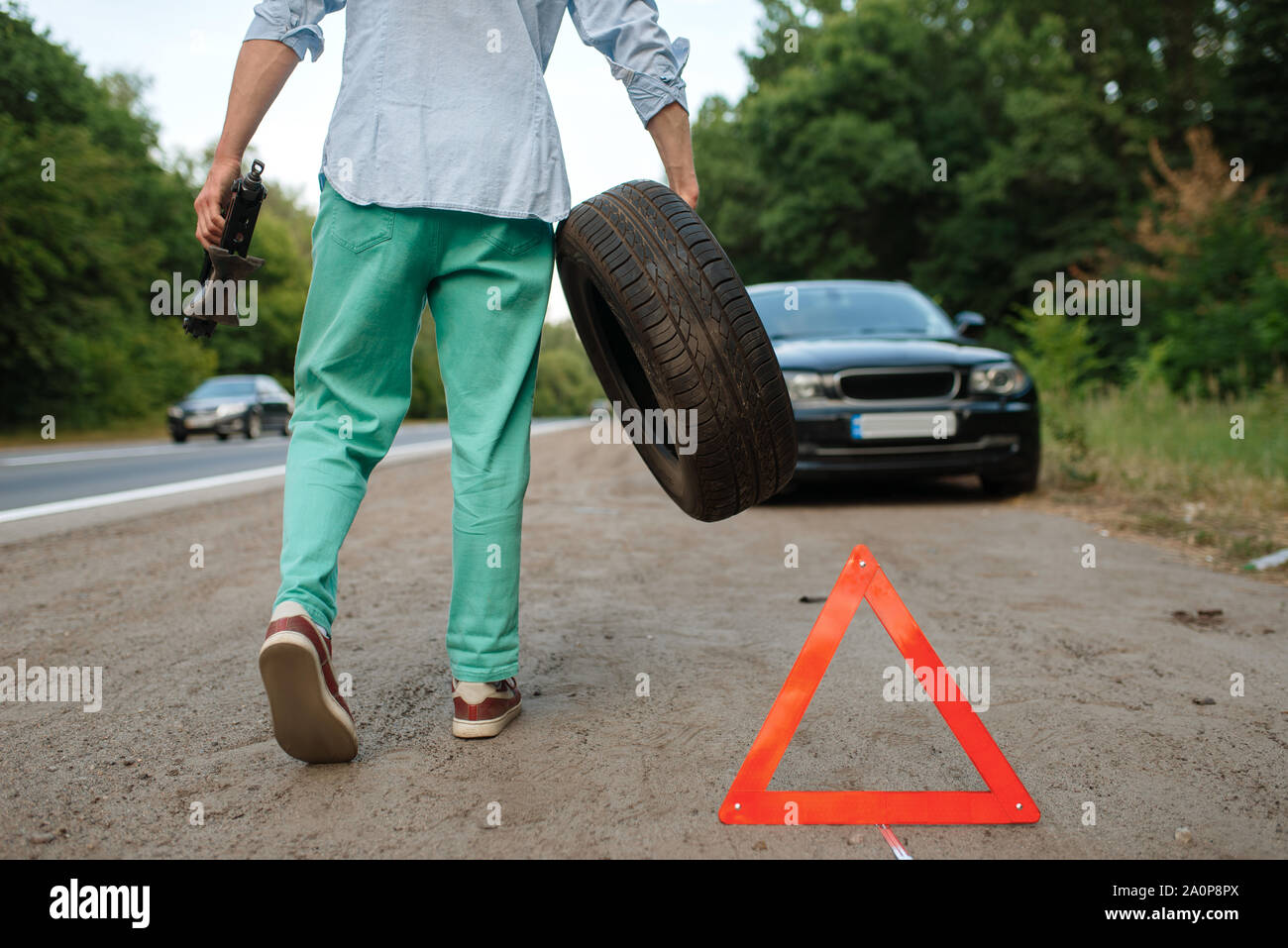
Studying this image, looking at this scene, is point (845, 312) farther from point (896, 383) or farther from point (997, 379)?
point (997, 379)

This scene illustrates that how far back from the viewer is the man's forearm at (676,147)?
2.49 m

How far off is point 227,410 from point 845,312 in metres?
15.5

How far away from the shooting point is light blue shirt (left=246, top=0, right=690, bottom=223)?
221 cm

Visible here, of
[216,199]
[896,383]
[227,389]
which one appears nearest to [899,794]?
[216,199]

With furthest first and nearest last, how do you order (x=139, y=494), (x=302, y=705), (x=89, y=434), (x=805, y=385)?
1. (x=89, y=434)
2. (x=139, y=494)
3. (x=805, y=385)
4. (x=302, y=705)

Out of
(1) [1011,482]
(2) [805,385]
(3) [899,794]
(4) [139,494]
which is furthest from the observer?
(4) [139,494]

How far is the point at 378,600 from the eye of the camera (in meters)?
3.76

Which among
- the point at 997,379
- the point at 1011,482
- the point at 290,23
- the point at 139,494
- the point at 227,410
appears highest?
the point at 290,23

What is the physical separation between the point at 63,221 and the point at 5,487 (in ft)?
43.0

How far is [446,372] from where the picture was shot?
235 cm

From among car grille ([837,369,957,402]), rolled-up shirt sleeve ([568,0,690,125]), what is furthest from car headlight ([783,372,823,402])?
rolled-up shirt sleeve ([568,0,690,125])

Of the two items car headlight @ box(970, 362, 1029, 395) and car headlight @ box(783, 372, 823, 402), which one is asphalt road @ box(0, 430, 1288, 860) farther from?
car headlight @ box(970, 362, 1029, 395)

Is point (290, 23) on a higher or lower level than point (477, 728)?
higher

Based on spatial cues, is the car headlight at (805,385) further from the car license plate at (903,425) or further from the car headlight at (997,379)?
the car headlight at (997,379)
